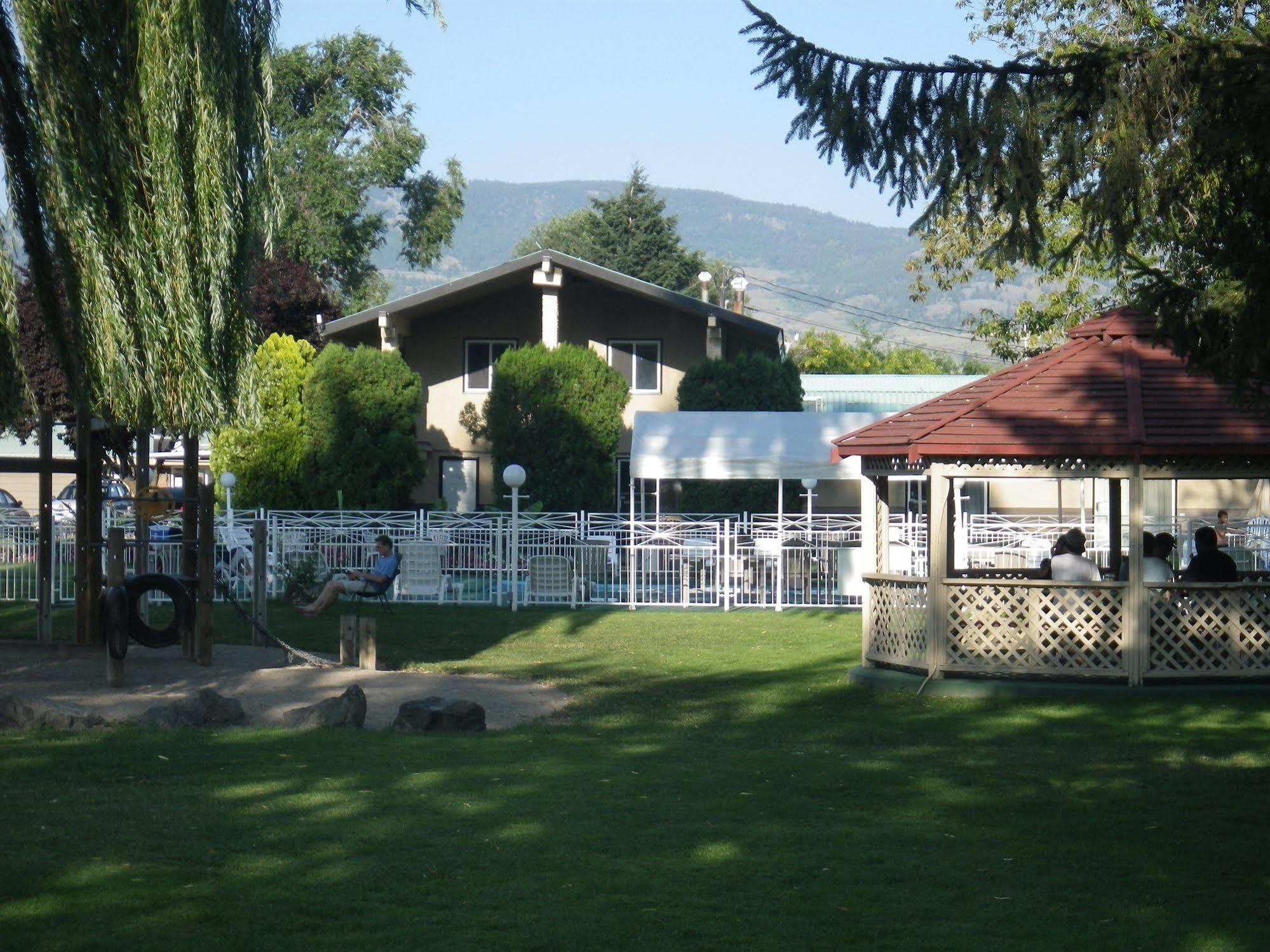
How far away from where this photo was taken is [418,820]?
7695 mm

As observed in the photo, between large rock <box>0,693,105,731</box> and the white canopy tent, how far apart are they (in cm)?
1569

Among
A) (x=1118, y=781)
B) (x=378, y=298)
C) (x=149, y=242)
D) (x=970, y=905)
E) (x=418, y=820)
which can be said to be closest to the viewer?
(x=970, y=905)

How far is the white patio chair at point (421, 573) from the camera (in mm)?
23641

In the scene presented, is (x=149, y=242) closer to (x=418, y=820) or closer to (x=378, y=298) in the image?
(x=418, y=820)

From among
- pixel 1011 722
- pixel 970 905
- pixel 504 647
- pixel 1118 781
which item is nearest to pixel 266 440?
pixel 504 647

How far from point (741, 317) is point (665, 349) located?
7.63ft

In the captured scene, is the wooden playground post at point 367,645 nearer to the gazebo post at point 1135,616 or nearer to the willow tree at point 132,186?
the willow tree at point 132,186

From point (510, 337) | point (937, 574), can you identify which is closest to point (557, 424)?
point (510, 337)

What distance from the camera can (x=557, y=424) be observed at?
31.1m

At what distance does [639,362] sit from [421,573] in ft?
39.3

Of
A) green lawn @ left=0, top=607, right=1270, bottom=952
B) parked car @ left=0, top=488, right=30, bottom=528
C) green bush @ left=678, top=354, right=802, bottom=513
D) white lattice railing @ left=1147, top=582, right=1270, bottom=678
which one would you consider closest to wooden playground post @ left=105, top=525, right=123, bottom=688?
green lawn @ left=0, top=607, right=1270, bottom=952

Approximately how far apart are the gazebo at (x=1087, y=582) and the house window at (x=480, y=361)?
20471 millimetres

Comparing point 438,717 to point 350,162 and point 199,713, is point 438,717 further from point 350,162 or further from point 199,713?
point 350,162

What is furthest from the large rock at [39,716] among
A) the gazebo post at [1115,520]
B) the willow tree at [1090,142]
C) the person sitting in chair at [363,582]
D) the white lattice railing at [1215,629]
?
the gazebo post at [1115,520]
